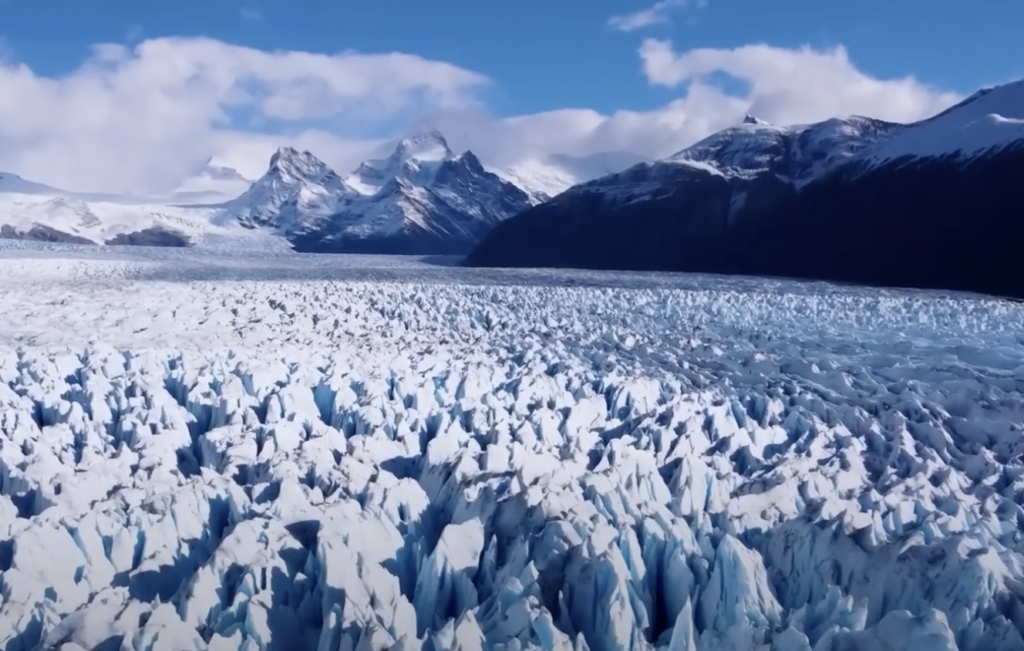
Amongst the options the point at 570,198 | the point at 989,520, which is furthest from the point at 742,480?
the point at 570,198

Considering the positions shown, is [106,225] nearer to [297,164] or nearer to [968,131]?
[297,164]

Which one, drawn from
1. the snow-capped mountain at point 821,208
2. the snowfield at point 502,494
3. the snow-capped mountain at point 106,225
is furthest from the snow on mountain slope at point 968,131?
the snow-capped mountain at point 106,225

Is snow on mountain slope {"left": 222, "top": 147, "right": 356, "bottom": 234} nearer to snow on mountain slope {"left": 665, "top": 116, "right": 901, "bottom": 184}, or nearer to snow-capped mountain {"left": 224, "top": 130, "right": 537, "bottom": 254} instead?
snow-capped mountain {"left": 224, "top": 130, "right": 537, "bottom": 254}

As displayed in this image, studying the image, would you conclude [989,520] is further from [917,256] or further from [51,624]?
[917,256]

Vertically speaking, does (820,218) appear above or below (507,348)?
above

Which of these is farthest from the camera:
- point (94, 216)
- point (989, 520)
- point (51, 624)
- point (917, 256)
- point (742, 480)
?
point (94, 216)

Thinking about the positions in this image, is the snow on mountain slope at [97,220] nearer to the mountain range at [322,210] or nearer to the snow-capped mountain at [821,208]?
the mountain range at [322,210]
